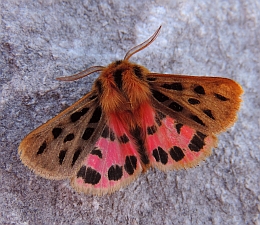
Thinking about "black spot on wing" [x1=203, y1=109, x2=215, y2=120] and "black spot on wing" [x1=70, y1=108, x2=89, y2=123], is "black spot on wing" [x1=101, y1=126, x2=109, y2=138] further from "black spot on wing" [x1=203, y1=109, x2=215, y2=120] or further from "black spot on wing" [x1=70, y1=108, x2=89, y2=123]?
"black spot on wing" [x1=203, y1=109, x2=215, y2=120]

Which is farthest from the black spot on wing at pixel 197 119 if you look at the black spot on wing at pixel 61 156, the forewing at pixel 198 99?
the black spot on wing at pixel 61 156

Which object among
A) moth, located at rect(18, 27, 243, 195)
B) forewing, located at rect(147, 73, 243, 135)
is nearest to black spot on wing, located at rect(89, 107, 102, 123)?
moth, located at rect(18, 27, 243, 195)

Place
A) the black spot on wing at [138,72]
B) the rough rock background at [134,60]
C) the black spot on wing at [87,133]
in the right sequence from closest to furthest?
the black spot on wing at [87,133] → the black spot on wing at [138,72] → the rough rock background at [134,60]

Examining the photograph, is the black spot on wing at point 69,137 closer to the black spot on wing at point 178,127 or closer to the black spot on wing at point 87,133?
the black spot on wing at point 87,133

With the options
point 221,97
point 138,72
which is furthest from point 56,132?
point 221,97

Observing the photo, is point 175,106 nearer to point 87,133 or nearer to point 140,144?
point 140,144

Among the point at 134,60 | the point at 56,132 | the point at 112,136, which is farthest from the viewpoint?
the point at 134,60

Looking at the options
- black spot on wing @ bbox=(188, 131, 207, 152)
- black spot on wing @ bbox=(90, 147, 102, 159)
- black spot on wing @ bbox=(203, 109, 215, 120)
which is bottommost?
black spot on wing @ bbox=(90, 147, 102, 159)

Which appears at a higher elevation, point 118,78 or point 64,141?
point 118,78
